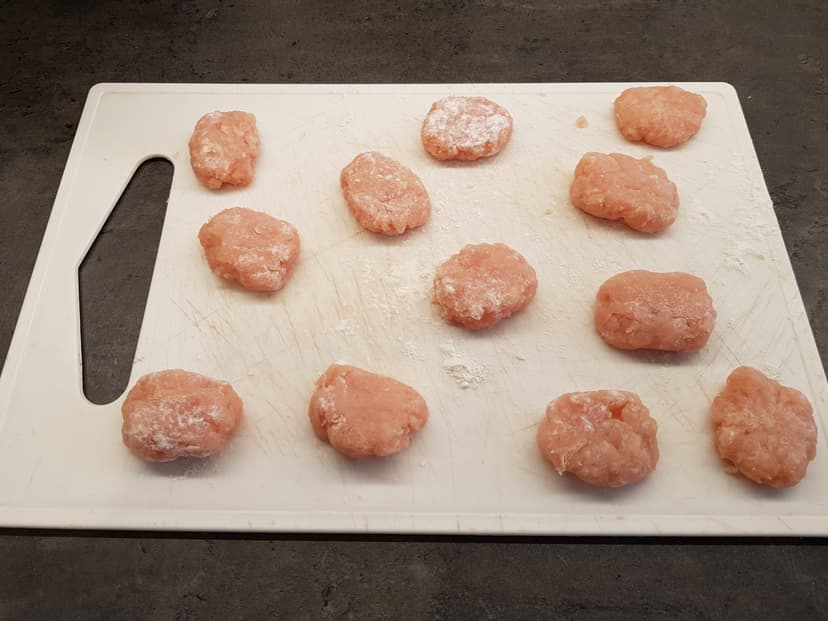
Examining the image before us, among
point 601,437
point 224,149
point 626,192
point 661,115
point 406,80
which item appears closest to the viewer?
point 601,437

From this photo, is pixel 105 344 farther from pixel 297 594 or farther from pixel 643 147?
pixel 643 147

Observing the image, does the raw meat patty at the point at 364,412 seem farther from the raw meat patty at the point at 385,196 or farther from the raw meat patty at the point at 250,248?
the raw meat patty at the point at 385,196

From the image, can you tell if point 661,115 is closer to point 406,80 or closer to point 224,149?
point 406,80

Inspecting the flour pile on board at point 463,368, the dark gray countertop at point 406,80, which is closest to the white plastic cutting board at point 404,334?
the flour pile on board at point 463,368

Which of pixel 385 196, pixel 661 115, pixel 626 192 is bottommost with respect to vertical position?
pixel 385 196

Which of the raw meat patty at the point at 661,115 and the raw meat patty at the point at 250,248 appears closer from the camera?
the raw meat patty at the point at 250,248

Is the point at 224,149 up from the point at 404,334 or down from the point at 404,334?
up

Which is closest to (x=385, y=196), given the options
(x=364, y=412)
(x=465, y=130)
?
(x=465, y=130)
